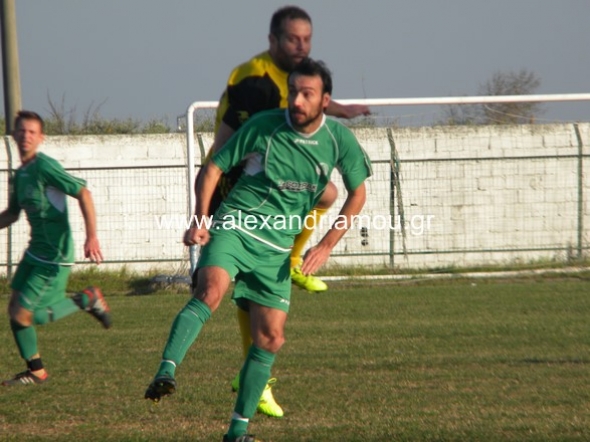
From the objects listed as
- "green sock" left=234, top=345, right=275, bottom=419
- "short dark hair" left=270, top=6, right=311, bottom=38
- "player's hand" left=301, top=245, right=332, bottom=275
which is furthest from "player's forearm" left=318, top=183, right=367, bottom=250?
"short dark hair" left=270, top=6, right=311, bottom=38

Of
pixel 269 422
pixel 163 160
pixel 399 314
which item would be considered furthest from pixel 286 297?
pixel 163 160

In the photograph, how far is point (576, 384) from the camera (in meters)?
7.18

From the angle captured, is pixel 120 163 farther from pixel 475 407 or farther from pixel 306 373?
pixel 475 407

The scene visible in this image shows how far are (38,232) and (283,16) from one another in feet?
8.44

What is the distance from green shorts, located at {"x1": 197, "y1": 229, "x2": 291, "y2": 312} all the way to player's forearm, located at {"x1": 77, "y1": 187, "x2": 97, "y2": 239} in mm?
2087

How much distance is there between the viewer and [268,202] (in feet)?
17.9

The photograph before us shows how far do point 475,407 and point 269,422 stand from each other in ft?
4.39

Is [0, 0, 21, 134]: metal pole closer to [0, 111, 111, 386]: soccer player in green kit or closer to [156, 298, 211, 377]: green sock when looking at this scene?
[0, 111, 111, 386]: soccer player in green kit

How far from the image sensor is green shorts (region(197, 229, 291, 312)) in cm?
523

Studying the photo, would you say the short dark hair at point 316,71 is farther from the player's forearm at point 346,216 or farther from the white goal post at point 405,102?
the white goal post at point 405,102

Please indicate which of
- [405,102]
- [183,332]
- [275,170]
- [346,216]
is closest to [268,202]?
[275,170]

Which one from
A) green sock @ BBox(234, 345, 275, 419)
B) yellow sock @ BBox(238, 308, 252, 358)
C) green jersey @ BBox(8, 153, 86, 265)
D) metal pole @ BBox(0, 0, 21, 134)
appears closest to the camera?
green sock @ BBox(234, 345, 275, 419)

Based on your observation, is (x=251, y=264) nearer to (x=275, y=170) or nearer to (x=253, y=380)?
(x=275, y=170)

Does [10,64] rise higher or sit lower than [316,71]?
higher
